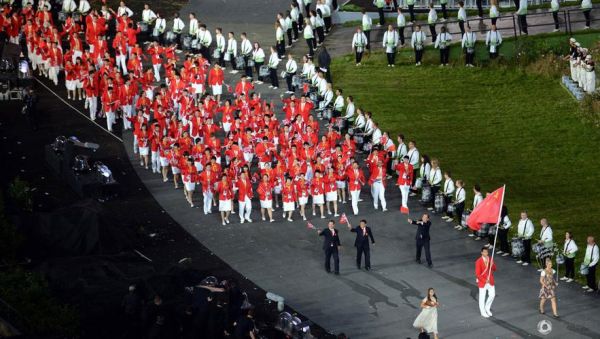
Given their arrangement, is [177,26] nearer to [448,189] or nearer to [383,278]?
[448,189]

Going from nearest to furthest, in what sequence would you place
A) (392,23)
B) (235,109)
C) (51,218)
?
(51,218) → (235,109) → (392,23)

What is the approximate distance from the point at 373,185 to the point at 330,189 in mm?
1459

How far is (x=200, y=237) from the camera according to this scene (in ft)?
161

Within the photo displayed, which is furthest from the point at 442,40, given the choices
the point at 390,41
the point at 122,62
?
the point at 122,62

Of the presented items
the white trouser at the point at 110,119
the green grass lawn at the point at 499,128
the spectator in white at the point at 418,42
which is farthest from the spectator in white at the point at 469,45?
the white trouser at the point at 110,119

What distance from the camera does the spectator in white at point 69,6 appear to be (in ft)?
217

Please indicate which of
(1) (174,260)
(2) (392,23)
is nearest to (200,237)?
(1) (174,260)

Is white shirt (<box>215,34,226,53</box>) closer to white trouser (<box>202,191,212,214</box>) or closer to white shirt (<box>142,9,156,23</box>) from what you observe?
white shirt (<box>142,9,156,23</box>)

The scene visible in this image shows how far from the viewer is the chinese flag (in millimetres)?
44219

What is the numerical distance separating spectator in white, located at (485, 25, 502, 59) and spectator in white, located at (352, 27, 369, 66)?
472 centimetres

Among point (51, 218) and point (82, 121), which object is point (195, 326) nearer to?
point (51, 218)

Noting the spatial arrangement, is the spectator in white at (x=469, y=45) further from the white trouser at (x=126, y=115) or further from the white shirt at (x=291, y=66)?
the white trouser at (x=126, y=115)

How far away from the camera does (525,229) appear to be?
46.6 meters

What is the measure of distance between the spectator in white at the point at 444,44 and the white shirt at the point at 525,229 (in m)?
16.6
